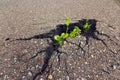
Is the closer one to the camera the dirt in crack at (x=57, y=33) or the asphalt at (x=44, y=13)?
the dirt in crack at (x=57, y=33)

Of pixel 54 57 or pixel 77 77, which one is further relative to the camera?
pixel 54 57

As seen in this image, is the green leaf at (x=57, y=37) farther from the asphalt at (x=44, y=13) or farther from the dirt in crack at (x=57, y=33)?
the asphalt at (x=44, y=13)

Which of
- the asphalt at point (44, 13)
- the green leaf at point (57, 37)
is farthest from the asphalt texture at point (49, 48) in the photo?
the green leaf at point (57, 37)

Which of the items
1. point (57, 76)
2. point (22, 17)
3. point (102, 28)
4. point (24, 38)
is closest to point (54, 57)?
point (57, 76)

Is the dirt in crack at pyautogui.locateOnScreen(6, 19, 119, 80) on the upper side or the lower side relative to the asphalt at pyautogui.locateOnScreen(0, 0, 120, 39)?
lower

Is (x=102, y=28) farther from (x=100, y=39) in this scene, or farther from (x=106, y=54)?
(x=106, y=54)

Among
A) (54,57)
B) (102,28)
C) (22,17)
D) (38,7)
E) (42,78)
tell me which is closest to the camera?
(42,78)

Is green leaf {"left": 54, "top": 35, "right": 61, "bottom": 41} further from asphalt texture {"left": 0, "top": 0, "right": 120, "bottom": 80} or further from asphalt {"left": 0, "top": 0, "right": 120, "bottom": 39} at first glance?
asphalt {"left": 0, "top": 0, "right": 120, "bottom": 39}

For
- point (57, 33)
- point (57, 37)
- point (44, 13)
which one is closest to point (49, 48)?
point (57, 37)

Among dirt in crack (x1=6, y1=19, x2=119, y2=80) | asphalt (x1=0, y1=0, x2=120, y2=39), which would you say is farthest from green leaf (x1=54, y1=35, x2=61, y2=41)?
asphalt (x1=0, y1=0, x2=120, y2=39)

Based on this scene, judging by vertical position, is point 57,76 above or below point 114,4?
below

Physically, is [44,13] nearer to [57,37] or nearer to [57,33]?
[57,33]
